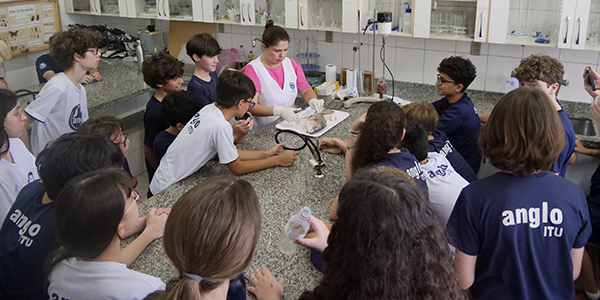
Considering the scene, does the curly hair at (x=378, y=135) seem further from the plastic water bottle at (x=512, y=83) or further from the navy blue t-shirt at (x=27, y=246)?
the plastic water bottle at (x=512, y=83)

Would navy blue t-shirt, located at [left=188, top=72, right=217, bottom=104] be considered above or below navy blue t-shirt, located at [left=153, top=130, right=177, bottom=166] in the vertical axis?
above

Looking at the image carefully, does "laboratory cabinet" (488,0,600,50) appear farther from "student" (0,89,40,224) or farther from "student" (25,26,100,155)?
"student" (0,89,40,224)

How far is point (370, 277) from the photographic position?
103cm

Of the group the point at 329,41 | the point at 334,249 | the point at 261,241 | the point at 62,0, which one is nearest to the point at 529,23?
the point at 329,41

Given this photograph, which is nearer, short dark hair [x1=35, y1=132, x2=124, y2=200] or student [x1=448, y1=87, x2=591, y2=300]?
student [x1=448, y1=87, x2=591, y2=300]

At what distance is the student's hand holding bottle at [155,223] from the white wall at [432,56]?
8.60 feet

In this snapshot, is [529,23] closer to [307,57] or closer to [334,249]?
[307,57]

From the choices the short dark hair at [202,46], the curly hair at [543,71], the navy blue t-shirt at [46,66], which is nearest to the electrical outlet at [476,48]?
the curly hair at [543,71]

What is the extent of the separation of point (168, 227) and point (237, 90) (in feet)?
4.02

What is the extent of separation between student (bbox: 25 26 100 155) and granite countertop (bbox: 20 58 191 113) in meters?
0.67

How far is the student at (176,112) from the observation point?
247 centimetres

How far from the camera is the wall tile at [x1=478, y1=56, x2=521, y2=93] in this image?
136 inches

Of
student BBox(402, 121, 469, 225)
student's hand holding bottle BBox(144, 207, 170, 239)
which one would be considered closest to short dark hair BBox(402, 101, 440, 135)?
student BBox(402, 121, 469, 225)

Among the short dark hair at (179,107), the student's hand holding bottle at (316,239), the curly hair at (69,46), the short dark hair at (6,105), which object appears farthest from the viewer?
the curly hair at (69,46)
